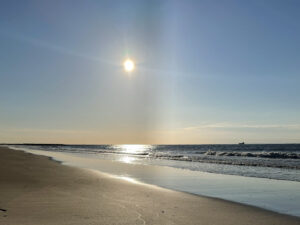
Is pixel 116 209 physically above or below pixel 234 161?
below

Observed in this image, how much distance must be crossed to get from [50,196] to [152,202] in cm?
338

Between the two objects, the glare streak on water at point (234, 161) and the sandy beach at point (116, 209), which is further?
the glare streak on water at point (234, 161)

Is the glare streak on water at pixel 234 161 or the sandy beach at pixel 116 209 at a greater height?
the glare streak on water at pixel 234 161

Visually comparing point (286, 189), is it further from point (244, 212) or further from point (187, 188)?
point (244, 212)

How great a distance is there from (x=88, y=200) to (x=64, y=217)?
2.73m

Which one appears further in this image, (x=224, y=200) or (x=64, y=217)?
(x=224, y=200)

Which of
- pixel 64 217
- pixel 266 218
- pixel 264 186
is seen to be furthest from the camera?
pixel 264 186

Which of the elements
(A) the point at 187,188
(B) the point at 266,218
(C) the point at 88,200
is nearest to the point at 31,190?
(C) the point at 88,200

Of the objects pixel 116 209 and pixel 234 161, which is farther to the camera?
pixel 234 161

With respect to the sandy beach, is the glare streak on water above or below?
above

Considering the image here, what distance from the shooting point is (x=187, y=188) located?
16.0 m

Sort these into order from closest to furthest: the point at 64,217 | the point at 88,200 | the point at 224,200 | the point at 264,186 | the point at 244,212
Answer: the point at 64,217
the point at 244,212
the point at 88,200
the point at 224,200
the point at 264,186

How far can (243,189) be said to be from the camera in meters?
15.6

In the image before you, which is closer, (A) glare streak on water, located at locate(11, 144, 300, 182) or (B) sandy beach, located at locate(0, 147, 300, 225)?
(B) sandy beach, located at locate(0, 147, 300, 225)
